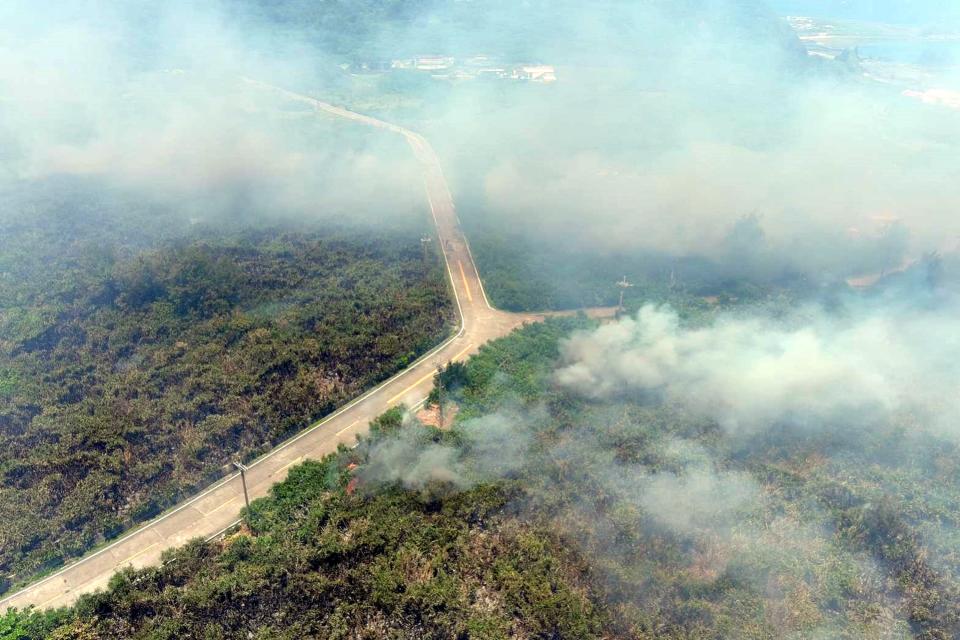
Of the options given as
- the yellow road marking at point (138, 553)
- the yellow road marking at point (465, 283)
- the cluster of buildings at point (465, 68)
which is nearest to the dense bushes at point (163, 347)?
the yellow road marking at point (138, 553)

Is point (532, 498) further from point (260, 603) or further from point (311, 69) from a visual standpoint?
point (311, 69)

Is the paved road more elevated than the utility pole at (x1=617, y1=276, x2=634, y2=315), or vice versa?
the utility pole at (x1=617, y1=276, x2=634, y2=315)

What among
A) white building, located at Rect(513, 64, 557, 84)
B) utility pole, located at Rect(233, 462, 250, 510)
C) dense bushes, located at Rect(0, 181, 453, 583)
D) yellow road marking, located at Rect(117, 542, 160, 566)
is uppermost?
white building, located at Rect(513, 64, 557, 84)

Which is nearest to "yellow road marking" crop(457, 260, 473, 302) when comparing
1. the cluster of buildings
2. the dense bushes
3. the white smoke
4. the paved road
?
the paved road

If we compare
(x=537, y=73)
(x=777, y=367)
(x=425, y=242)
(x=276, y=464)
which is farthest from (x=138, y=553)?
(x=537, y=73)

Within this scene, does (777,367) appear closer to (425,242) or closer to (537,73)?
(425,242)

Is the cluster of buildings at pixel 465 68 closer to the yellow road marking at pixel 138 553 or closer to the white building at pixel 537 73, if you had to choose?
the white building at pixel 537 73

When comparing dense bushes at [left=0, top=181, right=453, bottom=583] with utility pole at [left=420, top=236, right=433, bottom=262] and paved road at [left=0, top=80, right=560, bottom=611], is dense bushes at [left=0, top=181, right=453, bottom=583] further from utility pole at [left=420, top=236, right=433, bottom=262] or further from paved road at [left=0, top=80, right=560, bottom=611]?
paved road at [left=0, top=80, right=560, bottom=611]

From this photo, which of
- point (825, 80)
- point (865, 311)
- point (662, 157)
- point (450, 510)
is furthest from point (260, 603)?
point (825, 80)
